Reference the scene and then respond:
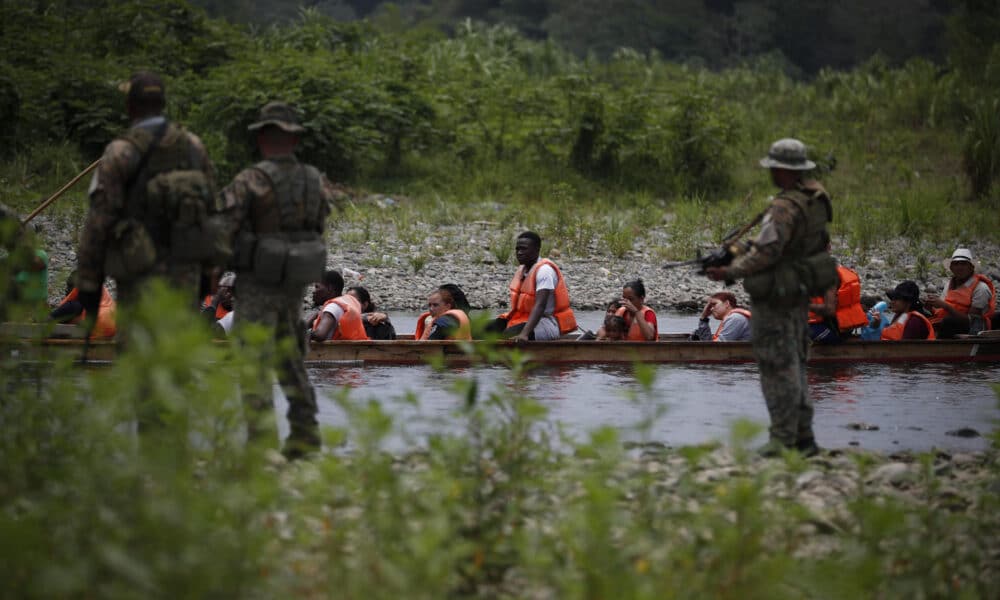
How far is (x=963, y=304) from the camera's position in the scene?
13.6m

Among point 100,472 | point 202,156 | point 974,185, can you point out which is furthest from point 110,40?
point 100,472

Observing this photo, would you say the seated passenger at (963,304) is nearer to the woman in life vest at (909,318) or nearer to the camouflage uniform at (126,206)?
the woman in life vest at (909,318)

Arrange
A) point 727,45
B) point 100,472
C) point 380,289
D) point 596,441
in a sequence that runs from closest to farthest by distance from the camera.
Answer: point 100,472 → point 596,441 → point 380,289 → point 727,45

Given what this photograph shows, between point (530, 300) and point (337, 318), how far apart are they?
1.88 meters

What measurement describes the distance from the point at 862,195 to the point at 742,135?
2.94 metres

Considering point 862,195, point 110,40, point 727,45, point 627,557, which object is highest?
point 727,45

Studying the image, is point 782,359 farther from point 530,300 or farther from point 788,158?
point 530,300

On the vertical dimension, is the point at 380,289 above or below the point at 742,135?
below

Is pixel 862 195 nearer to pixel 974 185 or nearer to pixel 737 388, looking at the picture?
pixel 974 185

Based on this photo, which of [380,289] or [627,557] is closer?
[627,557]

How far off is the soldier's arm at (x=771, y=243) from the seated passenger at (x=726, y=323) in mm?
5200

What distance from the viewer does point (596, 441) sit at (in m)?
4.89

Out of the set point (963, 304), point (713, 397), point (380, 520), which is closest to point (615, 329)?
point (713, 397)

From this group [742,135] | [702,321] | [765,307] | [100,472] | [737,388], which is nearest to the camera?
[100,472]
